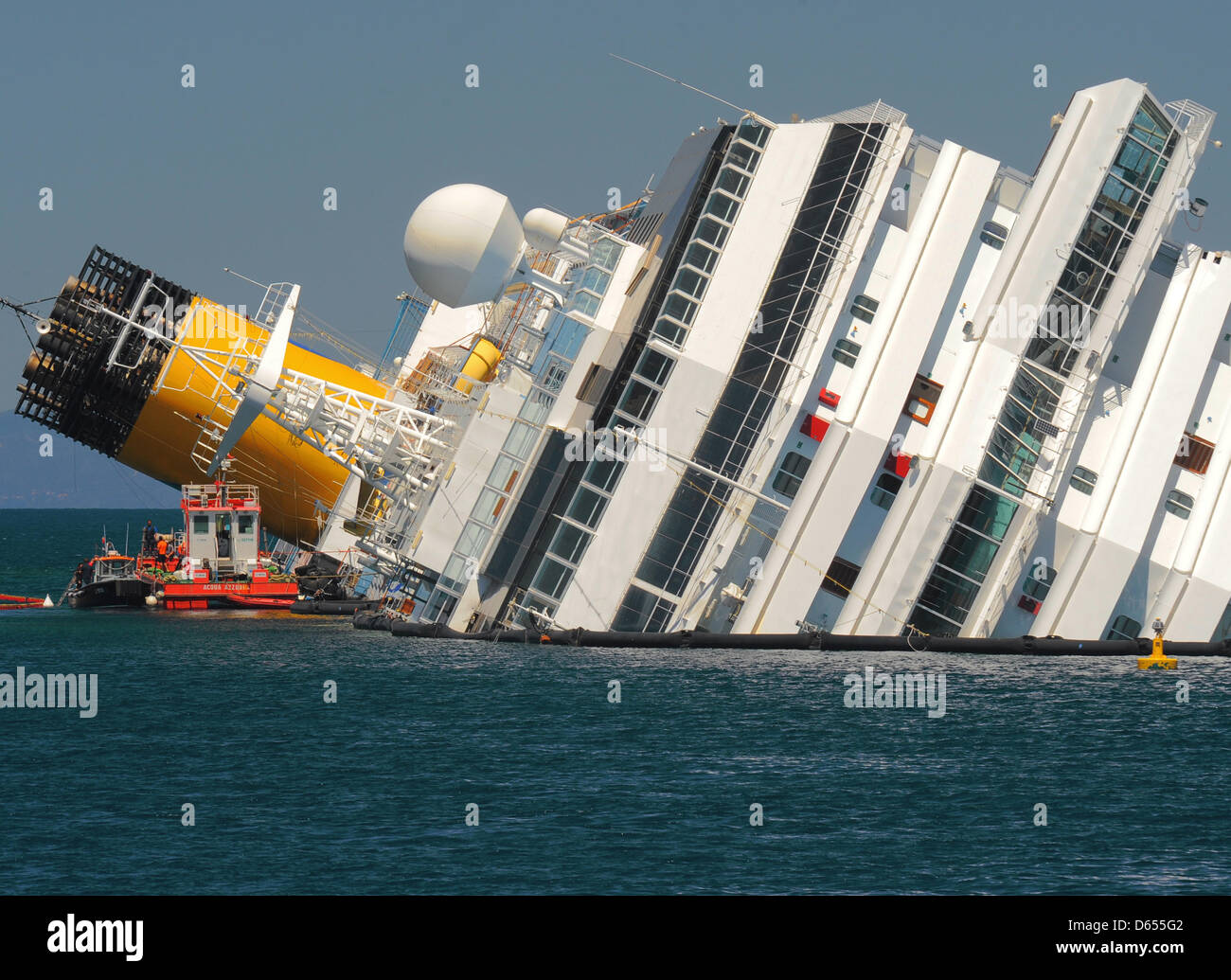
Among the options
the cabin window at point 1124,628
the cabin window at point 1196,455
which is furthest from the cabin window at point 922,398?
the cabin window at point 1124,628

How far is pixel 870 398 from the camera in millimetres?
50219

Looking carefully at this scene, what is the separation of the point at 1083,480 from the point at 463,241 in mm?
20640

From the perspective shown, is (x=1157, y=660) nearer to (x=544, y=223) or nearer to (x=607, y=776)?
(x=607, y=776)

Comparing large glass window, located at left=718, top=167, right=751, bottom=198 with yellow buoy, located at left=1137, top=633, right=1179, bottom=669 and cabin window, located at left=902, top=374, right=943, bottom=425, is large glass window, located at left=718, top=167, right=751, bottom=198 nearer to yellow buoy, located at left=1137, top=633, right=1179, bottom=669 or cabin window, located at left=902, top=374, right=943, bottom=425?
cabin window, located at left=902, top=374, right=943, bottom=425

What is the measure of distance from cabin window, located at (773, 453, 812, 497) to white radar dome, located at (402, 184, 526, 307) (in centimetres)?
1039

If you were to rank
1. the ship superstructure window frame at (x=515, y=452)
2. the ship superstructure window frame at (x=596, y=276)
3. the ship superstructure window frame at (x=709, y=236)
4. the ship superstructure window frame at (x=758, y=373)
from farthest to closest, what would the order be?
the ship superstructure window frame at (x=596, y=276) → the ship superstructure window frame at (x=515, y=452) → the ship superstructure window frame at (x=709, y=236) → the ship superstructure window frame at (x=758, y=373)

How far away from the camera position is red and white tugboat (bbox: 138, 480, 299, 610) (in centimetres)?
6856

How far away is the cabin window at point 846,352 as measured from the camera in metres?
51.1

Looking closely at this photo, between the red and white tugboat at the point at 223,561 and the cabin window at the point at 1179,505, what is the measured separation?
35.3m

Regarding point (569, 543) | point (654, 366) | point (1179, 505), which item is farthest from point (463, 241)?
point (1179, 505)

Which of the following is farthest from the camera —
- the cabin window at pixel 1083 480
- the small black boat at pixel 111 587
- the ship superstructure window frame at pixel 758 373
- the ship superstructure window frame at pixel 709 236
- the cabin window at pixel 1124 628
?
the small black boat at pixel 111 587

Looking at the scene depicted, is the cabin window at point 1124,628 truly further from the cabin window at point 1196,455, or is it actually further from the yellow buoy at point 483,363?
the yellow buoy at point 483,363

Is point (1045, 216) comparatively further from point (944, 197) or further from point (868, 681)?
point (868, 681)

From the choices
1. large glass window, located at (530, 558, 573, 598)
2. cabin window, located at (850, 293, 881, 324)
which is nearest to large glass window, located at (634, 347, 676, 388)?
cabin window, located at (850, 293, 881, 324)
